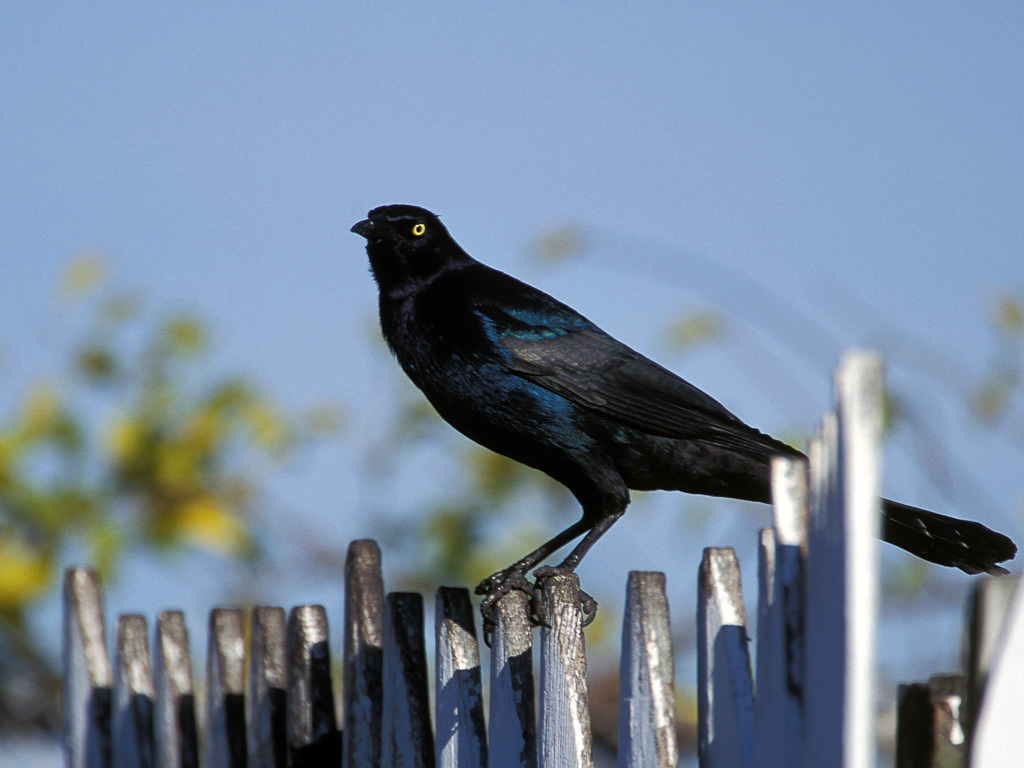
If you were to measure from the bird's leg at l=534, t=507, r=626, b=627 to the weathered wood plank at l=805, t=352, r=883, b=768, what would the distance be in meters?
1.28

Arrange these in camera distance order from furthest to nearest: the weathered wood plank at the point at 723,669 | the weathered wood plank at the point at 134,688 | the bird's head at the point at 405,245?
the bird's head at the point at 405,245 → the weathered wood plank at the point at 134,688 → the weathered wood plank at the point at 723,669

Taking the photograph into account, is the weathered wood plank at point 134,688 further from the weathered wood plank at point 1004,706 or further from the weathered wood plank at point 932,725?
the weathered wood plank at point 1004,706

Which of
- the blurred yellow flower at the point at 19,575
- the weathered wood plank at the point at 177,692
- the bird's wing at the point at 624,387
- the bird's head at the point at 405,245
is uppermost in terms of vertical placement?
the bird's head at the point at 405,245

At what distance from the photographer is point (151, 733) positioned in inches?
127

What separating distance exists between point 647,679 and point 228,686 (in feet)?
4.32

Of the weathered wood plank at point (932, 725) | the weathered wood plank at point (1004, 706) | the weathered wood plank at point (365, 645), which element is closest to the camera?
the weathered wood plank at point (1004, 706)

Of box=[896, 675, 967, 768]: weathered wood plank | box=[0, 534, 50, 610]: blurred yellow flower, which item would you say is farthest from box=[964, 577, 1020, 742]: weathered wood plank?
box=[0, 534, 50, 610]: blurred yellow flower

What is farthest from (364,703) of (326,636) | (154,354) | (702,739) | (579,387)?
(154,354)

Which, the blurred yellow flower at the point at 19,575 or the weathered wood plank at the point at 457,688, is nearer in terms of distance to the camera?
the weathered wood plank at the point at 457,688

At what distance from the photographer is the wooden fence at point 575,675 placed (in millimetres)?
1330

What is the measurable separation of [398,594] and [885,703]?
5.92ft

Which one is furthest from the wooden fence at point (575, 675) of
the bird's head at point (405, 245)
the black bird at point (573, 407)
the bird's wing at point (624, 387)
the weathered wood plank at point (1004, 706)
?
the bird's head at point (405, 245)

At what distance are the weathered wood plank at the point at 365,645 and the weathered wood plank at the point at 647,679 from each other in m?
0.72

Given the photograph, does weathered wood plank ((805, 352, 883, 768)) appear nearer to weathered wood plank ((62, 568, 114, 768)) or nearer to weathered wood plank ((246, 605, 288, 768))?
weathered wood plank ((246, 605, 288, 768))
